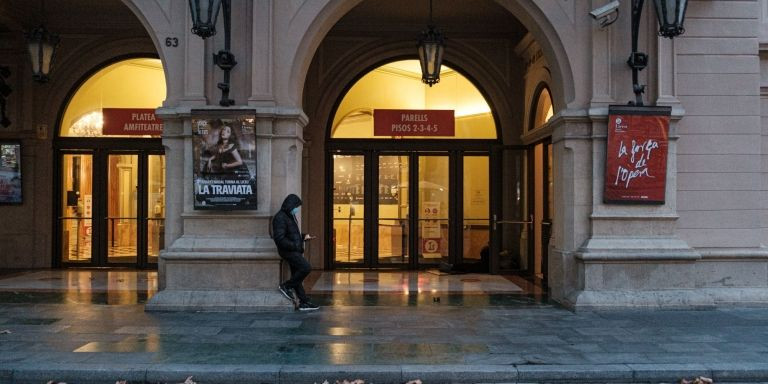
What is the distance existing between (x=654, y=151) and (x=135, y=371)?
735 centimetres

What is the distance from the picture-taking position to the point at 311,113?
1331 cm

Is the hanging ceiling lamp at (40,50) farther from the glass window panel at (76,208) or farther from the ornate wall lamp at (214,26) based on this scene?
the ornate wall lamp at (214,26)

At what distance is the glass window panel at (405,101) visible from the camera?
1357cm

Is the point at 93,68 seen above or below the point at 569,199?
above

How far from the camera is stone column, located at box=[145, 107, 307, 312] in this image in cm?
882

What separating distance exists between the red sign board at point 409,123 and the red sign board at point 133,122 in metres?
4.80

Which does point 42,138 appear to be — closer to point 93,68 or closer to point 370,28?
point 93,68

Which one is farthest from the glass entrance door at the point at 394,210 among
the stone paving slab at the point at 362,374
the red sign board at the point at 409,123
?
the stone paving slab at the point at 362,374

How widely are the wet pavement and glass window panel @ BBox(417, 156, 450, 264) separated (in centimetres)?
322

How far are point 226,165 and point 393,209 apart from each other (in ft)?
17.8

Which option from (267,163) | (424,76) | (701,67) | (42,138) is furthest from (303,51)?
(42,138)

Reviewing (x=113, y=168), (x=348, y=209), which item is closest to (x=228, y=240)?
(x=348, y=209)

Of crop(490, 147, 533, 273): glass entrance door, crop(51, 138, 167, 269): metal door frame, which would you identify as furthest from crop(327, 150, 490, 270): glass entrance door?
crop(51, 138, 167, 269): metal door frame

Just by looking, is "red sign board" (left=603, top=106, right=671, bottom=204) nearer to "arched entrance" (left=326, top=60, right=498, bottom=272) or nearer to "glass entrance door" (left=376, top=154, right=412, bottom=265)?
"arched entrance" (left=326, top=60, right=498, bottom=272)
